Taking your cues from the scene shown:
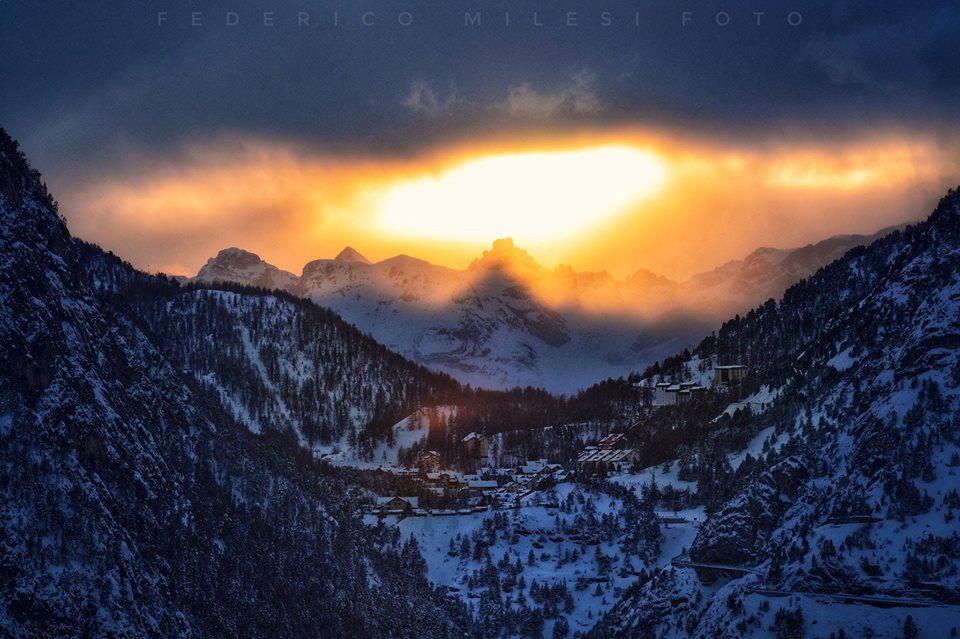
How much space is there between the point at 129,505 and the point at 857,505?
68.1 m

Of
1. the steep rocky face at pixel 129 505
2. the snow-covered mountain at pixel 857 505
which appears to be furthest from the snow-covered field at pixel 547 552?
the snow-covered mountain at pixel 857 505

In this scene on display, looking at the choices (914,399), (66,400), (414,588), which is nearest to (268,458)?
(414,588)

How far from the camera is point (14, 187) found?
11850cm

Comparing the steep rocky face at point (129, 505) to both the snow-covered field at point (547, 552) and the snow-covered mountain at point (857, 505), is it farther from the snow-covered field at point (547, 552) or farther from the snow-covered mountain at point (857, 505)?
the snow-covered mountain at point (857, 505)

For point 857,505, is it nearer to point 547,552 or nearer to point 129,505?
point 547,552

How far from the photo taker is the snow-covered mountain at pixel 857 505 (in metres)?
115

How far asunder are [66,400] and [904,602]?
248 feet

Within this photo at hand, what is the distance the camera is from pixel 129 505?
11994 centimetres

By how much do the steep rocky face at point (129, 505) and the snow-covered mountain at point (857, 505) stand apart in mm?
33762

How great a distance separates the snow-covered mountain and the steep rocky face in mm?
33762

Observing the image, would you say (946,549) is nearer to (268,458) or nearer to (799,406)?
(799,406)

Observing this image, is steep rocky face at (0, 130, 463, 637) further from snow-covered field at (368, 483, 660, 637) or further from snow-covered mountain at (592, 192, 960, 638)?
snow-covered mountain at (592, 192, 960, 638)

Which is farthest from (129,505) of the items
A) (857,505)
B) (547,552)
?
(547,552)

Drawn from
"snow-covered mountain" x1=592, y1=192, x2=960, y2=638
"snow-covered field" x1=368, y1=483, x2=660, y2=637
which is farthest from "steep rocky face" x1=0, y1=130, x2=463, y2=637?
"snow-covered mountain" x1=592, y1=192, x2=960, y2=638
